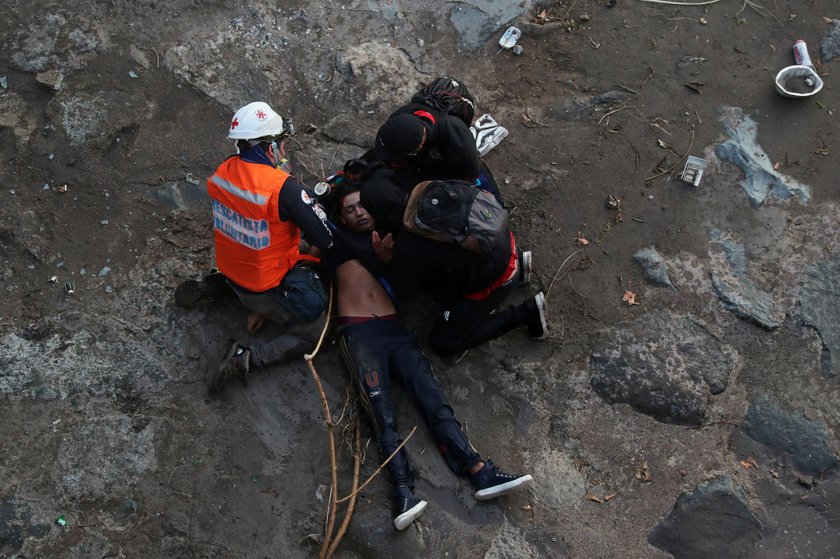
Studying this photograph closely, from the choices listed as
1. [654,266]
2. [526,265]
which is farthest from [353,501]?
[654,266]

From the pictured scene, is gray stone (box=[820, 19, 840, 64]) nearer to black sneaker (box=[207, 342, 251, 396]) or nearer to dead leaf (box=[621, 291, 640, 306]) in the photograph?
dead leaf (box=[621, 291, 640, 306])

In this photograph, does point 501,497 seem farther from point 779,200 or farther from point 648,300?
point 779,200

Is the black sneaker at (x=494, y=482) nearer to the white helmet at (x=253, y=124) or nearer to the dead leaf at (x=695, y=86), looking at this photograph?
the white helmet at (x=253, y=124)

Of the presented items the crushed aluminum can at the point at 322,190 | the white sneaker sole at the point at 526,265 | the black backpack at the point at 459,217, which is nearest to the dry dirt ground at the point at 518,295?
the white sneaker sole at the point at 526,265

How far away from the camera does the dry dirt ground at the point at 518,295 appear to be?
407 cm

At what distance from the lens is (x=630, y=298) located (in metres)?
4.62

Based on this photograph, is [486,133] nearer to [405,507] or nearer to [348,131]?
[348,131]

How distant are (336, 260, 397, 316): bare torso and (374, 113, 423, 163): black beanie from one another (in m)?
0.78

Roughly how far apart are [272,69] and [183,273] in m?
1.90

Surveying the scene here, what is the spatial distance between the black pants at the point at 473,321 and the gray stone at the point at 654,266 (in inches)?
38.0

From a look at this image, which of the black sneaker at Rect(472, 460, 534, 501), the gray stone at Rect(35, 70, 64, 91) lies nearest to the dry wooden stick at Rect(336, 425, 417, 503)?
the black sneaker at Rect(472, 460, 534, 501)

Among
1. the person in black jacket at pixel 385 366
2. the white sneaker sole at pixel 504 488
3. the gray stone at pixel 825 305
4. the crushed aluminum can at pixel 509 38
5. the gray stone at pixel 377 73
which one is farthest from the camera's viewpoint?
Result: the crushed aluminum can at pixel 509 38

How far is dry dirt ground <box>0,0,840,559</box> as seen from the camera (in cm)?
407

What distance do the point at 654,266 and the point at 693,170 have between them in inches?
34.0
